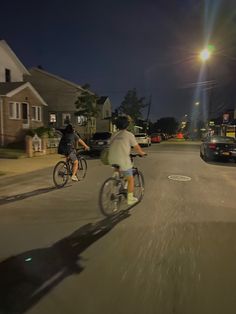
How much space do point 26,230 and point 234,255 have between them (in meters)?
3.36

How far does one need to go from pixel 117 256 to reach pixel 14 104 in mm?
26787

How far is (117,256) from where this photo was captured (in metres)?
5.07

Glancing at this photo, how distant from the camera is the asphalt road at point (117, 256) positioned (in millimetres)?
3787

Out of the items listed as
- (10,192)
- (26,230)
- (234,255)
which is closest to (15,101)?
(10,192)

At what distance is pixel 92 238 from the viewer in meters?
5.93

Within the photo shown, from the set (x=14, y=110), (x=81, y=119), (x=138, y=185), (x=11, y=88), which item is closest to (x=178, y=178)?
(x=138, y=185)

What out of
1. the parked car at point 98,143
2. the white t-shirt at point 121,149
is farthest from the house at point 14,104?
the white t-shirt at point 121,149

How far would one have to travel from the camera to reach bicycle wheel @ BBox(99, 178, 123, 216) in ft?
24.2

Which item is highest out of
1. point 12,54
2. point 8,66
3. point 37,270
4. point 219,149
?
point 12,54

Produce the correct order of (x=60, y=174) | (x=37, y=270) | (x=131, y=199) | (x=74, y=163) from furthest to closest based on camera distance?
(x=74, y=163)
(x=60, y=174)
(x=131, y=199)
(x=37, y=270)

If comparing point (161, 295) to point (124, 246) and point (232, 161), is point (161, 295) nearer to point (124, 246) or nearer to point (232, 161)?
point (124, 246)

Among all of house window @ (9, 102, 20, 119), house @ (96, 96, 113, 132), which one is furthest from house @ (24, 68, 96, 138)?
house window @ (9, 102, 20, 119)

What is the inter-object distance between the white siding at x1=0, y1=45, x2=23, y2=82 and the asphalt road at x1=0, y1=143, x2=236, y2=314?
27104 mm

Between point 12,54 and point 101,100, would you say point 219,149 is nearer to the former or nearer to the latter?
point 12,54
